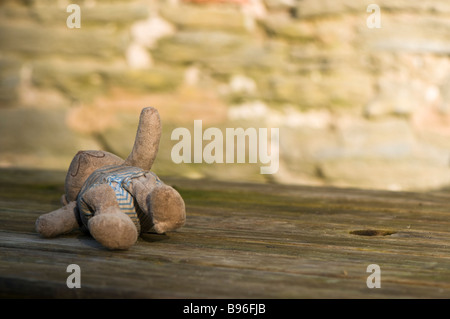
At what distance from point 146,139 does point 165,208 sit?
0.20 meters

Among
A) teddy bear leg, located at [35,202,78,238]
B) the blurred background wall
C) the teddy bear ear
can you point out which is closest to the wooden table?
teddy bear leg, located at [35,202,78,238]

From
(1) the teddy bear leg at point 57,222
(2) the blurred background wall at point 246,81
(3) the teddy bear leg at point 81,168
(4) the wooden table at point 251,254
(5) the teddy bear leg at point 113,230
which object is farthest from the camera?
(2) the blurred background wall at point 246,81

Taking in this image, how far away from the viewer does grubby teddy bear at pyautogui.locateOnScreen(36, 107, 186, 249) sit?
3.16ft

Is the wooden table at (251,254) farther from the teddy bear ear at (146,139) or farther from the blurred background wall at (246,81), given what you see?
the blurred background wall at (246,81)

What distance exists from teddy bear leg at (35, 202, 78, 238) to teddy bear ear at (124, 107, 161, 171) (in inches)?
5.8

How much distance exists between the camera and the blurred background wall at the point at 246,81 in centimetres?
227

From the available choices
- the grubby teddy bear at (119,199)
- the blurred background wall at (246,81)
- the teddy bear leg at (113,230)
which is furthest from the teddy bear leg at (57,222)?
the blurred background wall at (246,81)

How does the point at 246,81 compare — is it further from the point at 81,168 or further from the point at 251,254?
the point at 251,254

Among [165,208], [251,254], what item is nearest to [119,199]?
[165,208]

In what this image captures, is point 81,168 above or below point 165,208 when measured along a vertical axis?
above

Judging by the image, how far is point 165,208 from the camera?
3.27 ft

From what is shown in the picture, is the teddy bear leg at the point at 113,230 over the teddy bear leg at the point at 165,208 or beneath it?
beneath

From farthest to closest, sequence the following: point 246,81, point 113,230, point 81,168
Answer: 1. point 246,81
2. point 81,168
3. point 113,230
